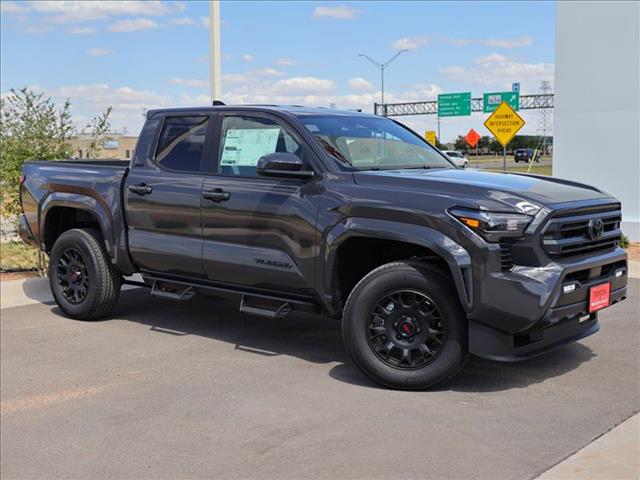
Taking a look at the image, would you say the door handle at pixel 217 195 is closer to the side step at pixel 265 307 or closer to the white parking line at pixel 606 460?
the side step at pixel 265 307

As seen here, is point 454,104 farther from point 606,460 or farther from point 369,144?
point 606,460

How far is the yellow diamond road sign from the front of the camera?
18000 millimetres

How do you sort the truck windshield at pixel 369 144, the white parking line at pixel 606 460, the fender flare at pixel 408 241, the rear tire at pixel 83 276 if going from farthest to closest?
the rear tire at pixel 83 276
the truck windshield at pixel 369 144
the fender flare at pixel 408 241
the white parking line at pixel 606 460

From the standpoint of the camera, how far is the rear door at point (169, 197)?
6.41 m

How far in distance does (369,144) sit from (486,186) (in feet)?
4.71

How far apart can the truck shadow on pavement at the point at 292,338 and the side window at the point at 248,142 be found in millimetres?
1561

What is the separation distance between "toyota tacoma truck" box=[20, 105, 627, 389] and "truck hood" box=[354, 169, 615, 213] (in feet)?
0.05

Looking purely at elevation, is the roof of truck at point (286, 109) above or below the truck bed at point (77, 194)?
above

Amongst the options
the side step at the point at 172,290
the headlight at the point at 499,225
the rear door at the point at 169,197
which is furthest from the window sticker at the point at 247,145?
the headlight at the point at 499,225

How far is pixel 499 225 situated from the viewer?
4.76 m

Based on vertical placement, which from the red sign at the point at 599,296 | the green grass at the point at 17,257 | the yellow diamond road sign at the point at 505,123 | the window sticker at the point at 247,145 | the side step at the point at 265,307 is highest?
the yellow diamond road sign at the point at 505,123

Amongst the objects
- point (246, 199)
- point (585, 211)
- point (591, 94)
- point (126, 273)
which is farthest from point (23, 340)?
point (591, 94)

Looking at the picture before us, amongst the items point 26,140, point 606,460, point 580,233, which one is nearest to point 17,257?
point 26,140

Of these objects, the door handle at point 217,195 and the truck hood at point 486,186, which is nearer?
the truck hood at point 486,186
